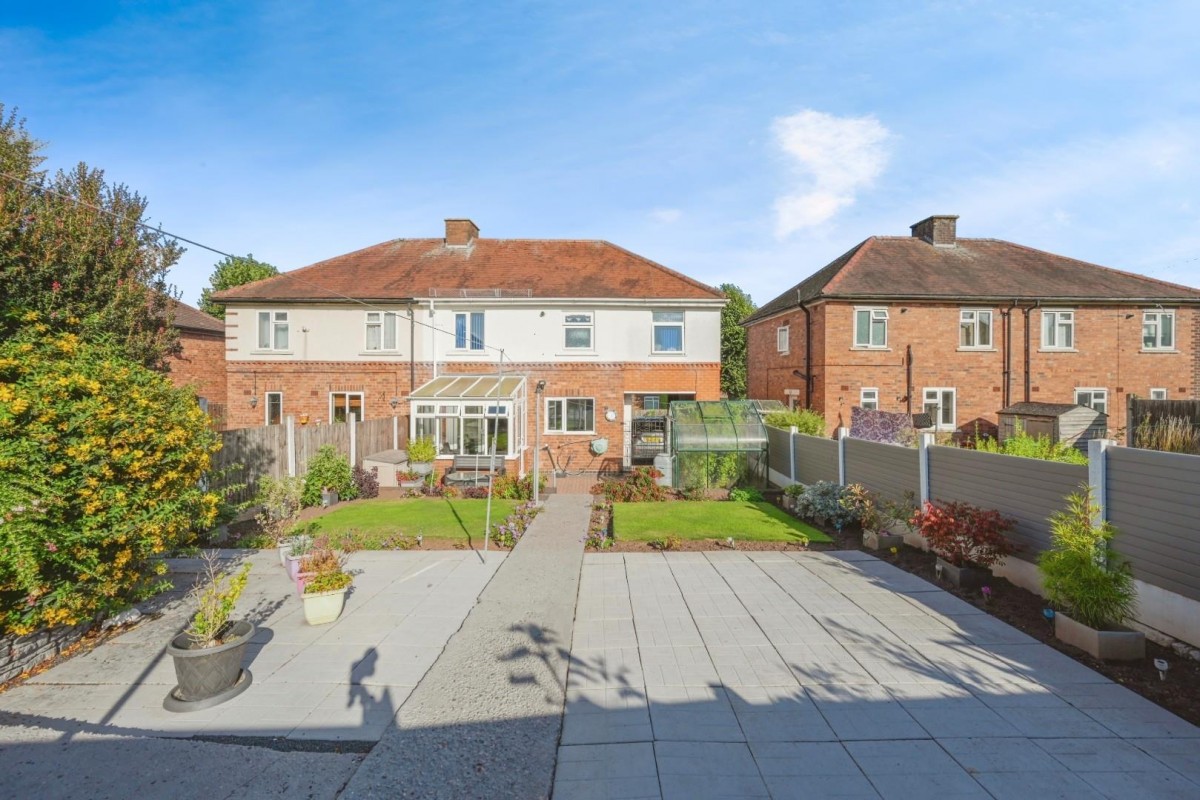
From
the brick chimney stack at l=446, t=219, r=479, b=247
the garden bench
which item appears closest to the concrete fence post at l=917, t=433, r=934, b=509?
the garden bench

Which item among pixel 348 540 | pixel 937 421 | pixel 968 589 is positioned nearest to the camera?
pixel 968 589

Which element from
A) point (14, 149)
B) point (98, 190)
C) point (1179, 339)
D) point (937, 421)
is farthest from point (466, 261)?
point (1179, 339)

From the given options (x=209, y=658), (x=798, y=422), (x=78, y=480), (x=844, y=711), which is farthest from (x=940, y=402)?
(x=78, y=480)

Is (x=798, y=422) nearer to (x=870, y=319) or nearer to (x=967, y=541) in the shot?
(x=870, y=319)

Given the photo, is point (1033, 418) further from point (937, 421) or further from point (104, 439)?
point (104, 439)

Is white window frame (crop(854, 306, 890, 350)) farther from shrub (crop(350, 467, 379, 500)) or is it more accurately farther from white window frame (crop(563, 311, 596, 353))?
shrub (crop(350, 467, 379, 500))

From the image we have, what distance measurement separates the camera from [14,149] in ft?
31.0

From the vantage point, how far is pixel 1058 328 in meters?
19.9

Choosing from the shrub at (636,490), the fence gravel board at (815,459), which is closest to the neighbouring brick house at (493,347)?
the shrub at (636,490)

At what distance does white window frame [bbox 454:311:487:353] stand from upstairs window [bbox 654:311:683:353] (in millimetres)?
5753

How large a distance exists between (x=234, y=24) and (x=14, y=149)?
14.1 ft

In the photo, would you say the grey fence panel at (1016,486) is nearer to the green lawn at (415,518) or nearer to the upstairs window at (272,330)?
the green lawn at (415,518)

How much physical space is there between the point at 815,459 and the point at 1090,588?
306 inches

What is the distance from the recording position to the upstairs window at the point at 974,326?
778 inches
